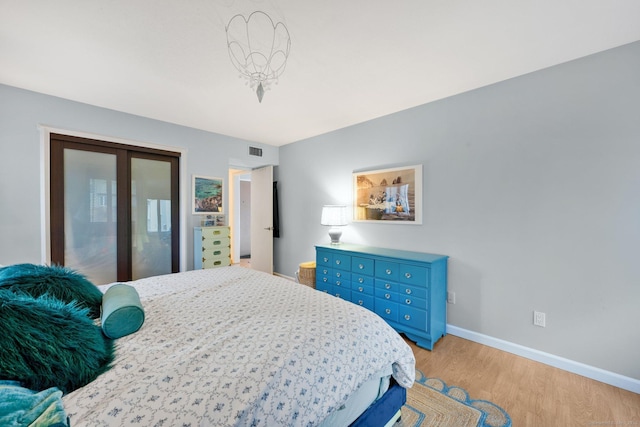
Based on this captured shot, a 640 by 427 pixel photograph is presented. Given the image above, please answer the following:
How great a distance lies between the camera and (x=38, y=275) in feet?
4.43

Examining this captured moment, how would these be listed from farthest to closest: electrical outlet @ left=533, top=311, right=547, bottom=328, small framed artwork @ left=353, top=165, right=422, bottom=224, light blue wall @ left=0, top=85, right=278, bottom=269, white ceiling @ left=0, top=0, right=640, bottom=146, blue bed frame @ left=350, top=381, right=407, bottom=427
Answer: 1. small framed artwork @ left=353, top=165, right=422, bottom=224
2. light blue wall @ left=0, top=85, right=278, bottom=269
3. electrical outlet @ left=533, top=311, right=547, bottom=328
4. white ceiling @ left=0, top=0, right=640, bottom=146
5. blue bed frame @ left=350, top=381, right=407, bottom=427

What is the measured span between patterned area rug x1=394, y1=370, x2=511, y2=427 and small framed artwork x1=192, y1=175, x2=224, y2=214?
3.38 meters

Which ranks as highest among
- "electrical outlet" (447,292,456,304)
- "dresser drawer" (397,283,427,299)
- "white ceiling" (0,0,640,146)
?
"white ceiling" (0,0,640,146)

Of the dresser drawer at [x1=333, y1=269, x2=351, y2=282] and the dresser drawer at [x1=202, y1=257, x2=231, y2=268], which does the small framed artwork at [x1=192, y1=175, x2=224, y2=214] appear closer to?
the dresser drawer at [x1=202, y1=257, x2=231, y2=268]

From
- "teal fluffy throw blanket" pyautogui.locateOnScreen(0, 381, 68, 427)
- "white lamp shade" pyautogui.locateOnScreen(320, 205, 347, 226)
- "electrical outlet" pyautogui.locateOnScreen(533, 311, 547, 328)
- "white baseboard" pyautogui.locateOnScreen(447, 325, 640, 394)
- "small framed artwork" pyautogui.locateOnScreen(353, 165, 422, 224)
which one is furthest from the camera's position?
"white lamp shade" pyautogui.locateOnScreen(320, 205, 347, 226)

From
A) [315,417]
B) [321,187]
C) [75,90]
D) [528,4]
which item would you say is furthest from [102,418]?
[321,187]

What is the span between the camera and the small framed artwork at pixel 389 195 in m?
2.91

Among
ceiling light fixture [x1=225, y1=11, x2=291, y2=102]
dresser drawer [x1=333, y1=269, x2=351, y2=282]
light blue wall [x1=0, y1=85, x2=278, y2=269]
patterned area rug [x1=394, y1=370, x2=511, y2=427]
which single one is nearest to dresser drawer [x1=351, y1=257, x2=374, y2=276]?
dresser drawer [x1=333, y1=269, x2=351, y2=282]

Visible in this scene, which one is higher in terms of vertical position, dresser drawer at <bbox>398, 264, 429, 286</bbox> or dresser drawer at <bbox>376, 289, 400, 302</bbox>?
dresser drawer at <bbox>398, 264, 429, 286</bbox>

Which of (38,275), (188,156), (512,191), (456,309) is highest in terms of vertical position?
(188,156)

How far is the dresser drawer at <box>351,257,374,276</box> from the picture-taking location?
278 centimetres

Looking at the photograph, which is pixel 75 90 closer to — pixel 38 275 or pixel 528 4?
pixel 38 275

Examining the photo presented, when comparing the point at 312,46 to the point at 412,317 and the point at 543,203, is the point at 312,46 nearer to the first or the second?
the point at 543,203

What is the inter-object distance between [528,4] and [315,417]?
7.84ft
